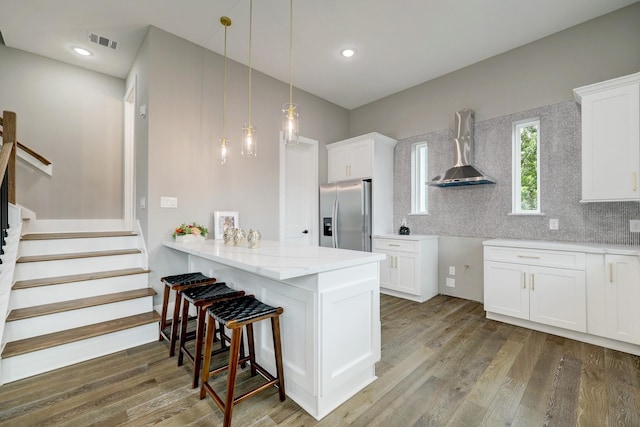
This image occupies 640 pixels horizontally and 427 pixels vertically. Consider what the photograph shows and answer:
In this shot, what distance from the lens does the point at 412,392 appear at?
1871mm

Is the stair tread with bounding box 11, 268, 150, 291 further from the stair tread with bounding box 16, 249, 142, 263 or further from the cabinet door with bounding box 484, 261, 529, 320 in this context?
the cabinet door with bounding box 484, 261, 529, 320

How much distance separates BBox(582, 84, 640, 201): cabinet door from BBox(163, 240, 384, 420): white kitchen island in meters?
2.41

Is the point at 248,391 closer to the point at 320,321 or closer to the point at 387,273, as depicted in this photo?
the point at 320,321

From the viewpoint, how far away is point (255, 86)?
3.91 meters

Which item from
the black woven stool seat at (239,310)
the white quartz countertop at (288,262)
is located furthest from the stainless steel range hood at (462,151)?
the black woven stool seat at (239,310)

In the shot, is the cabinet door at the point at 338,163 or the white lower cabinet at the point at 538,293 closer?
the white lower cabinet at the point at 538,293

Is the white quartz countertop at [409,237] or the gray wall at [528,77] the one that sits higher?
the gray wall at [528,77]

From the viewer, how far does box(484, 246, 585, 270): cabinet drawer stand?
259cm

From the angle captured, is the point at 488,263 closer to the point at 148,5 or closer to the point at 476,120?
the point at 476,120

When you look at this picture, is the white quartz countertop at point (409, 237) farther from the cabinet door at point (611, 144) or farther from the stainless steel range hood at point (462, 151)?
the cabinet door at point (611, 144)

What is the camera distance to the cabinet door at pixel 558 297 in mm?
2570

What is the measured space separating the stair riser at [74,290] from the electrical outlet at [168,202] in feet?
2.48

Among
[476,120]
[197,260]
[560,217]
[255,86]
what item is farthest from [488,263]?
[255,86]

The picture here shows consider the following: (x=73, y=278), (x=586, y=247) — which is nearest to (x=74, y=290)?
(x=73, y=278)
